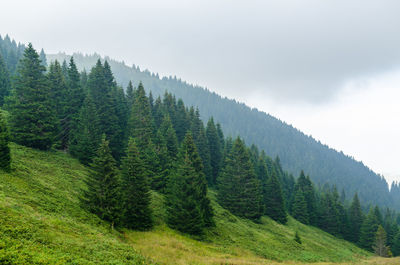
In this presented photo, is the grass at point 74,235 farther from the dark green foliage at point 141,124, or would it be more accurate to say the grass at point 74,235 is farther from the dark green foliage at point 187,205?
the dark green foliage at point 141,124

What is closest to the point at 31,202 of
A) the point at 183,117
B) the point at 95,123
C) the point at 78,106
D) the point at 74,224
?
the point at 74,224

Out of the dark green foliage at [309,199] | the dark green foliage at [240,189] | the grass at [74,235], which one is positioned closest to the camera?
the grass at [74,235]

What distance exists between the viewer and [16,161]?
2702cm

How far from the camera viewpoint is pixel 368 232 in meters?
70.4

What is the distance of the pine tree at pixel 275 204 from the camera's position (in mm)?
59584

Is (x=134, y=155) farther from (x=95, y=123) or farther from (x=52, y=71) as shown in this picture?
(x=52, y=71)

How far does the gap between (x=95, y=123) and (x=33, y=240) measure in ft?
108

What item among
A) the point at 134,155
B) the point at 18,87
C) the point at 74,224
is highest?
the point at 18,87

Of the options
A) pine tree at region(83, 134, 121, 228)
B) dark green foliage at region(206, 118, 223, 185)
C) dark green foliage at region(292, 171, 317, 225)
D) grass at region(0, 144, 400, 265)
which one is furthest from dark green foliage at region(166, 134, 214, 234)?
dark green foliage at region(292, 171, 317, 225)

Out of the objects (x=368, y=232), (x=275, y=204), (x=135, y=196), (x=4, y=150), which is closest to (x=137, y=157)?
(x=135, y=196)

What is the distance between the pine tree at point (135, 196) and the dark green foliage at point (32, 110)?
1830 cm

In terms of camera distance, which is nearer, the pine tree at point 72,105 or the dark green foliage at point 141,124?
the pine tree at point 72,105

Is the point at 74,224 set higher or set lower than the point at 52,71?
lower

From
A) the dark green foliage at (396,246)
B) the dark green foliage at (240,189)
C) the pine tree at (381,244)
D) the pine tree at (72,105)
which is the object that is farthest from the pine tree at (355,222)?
the pine tree at (72,105)
